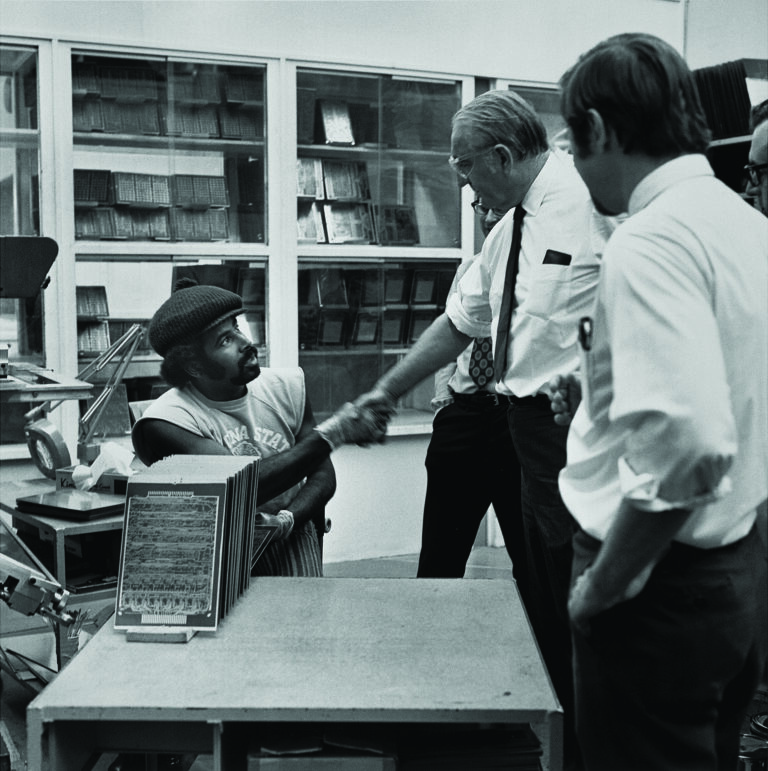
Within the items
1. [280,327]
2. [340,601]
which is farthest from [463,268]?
[340,601]

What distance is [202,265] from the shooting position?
5160 mm

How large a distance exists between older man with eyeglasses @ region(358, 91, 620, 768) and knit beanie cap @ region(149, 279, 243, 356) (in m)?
0.44

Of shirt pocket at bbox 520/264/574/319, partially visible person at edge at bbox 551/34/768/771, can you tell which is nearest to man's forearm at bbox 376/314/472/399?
shirt pocket at bbox 520/264/574/319

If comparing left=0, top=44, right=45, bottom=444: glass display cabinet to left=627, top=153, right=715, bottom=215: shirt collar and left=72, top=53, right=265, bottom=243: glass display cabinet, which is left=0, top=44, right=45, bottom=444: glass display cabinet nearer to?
left=72, top=53, right=265, bottom=243: glass display cabinet

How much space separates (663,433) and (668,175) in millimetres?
313

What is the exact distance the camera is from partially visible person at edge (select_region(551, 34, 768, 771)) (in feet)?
3.84

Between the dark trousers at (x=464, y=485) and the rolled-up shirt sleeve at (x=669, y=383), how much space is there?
7.09 feet

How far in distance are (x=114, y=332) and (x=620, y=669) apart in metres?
4.20

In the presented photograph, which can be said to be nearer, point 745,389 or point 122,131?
point 745,389

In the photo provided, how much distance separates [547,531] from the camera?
2447mm

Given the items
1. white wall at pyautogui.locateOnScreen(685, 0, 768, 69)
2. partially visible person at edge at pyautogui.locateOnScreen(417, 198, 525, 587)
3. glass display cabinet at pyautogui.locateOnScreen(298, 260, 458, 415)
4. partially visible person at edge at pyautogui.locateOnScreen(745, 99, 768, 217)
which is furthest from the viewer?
white wall at pyautogui.locateOnScreen(685, 0, 768, 69)

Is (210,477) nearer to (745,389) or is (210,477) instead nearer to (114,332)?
(745,389)

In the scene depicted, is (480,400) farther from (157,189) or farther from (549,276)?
(157,189)

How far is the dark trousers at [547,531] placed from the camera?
2418mm
